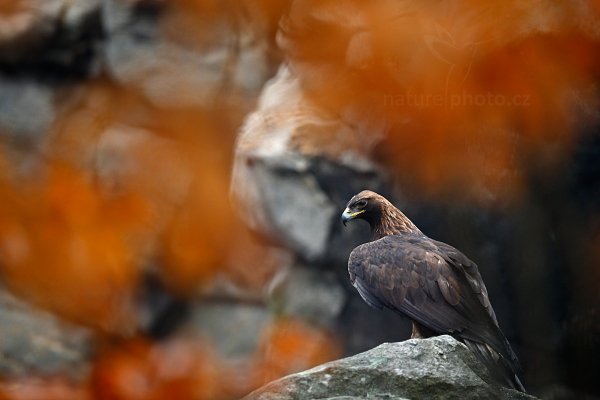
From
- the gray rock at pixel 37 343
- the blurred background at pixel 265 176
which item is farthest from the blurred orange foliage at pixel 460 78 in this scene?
the gray rock at pixel 37 343

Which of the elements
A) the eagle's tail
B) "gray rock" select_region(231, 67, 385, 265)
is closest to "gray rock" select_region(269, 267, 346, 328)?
"gray rock" select_region(231, 67, 385, 265)

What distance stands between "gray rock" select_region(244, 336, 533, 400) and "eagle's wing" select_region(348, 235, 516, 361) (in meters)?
0.81

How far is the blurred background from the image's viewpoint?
634 centimetres

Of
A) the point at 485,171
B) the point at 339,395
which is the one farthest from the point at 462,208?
the point at 339,395

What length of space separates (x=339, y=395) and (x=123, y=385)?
18.2ft

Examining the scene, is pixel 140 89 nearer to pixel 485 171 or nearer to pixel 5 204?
pixel 5 204

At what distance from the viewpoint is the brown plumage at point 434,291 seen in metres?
4.59

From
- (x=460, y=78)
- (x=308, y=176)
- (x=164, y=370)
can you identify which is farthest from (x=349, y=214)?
(x=164, y=370)

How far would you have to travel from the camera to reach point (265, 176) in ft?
22.8

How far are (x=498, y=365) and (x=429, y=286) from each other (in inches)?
24.3

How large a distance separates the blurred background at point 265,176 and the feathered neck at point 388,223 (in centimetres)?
100

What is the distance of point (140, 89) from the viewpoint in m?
8.29

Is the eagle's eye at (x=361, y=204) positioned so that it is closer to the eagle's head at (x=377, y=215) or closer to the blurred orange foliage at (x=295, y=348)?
the eagle's head at (x=377, y=215)

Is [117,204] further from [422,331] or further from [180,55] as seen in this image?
[422,331]
